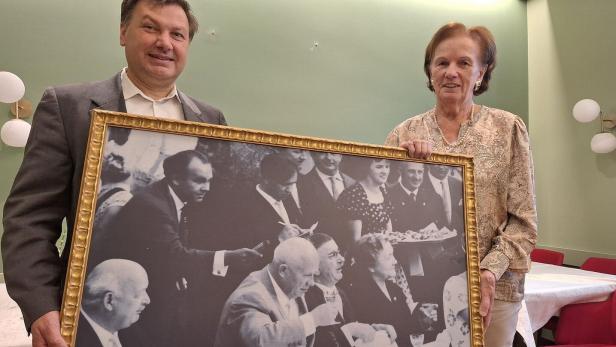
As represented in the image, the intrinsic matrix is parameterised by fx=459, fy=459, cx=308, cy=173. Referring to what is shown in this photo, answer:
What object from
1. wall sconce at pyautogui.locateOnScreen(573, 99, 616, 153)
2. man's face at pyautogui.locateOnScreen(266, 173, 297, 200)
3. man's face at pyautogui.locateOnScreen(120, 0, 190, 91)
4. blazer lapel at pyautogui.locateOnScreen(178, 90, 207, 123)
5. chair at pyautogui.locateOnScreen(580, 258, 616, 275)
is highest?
wall sconce at pyautogui.locateOnScreen(573, 99, 616, 153)

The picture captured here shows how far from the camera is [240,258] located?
120 centimetres

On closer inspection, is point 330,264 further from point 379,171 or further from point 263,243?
point 379,171

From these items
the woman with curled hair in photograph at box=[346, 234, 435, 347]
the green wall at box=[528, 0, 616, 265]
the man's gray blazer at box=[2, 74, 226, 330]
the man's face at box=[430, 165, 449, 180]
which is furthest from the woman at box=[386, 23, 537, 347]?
the green wall at box=[528, 0, 616, 265]

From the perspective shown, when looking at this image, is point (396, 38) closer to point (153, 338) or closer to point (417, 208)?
point (417, 208)

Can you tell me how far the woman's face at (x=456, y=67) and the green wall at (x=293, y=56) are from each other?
350 cm

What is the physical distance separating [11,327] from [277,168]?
2.18m

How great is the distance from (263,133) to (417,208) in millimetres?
531

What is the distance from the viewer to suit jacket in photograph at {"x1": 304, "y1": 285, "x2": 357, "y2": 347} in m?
1.24


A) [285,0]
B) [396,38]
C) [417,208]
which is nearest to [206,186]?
[417,208]

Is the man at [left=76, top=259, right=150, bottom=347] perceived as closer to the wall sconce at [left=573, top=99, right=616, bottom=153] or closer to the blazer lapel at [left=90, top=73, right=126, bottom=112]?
the blazer lapel at [left=90, top=73, right=126, bottom=112]

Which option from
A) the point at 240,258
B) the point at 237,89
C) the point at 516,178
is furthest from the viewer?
the point at 237,89

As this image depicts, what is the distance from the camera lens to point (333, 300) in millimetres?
1267

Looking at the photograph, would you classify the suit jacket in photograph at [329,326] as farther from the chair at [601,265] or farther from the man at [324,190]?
the chair at [601,265]

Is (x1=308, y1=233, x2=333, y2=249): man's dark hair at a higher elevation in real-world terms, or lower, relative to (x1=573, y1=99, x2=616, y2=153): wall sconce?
lower
